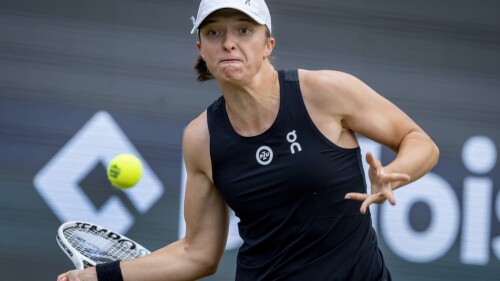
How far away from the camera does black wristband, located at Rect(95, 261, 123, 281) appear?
311 centimetres

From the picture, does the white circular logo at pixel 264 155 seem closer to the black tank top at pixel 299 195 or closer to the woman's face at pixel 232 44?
the black tank top at pixel 299 195

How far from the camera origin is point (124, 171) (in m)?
4.13

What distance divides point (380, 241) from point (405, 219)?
0.16m

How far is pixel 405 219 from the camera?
4.55 metres

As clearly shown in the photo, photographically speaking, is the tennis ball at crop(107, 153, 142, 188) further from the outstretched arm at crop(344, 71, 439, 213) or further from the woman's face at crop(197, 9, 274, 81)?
the outstretched arm at crop(344, 71, 439, 213)

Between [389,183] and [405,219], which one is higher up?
[389,183]

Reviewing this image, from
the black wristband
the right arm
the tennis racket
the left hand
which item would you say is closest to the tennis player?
the right arm

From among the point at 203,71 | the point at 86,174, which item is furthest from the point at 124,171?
the point at 203,71

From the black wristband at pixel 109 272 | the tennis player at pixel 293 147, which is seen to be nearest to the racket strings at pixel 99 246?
the black wristband at pixel 109 272

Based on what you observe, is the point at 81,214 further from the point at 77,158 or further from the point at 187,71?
the point at 187,71

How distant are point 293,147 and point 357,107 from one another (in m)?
0.22

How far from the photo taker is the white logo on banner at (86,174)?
13.8ft

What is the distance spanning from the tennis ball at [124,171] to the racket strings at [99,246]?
0.59m

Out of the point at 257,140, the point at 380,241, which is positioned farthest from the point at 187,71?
the point at 257,140
